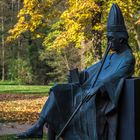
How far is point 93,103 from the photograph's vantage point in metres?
6.32

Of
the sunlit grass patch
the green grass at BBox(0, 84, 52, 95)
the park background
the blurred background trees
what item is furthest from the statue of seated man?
the green grass at BBox(0, 84, 52, 95)

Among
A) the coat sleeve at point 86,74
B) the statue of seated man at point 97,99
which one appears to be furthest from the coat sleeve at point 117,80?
the coat sleeve at point 86,74

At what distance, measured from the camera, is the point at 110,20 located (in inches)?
260

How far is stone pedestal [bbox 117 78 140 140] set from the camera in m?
6.09

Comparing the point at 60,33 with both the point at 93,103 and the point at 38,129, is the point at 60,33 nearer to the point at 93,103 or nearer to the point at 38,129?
the point at 38,129

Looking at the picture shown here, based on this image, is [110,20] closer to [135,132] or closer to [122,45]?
[122,45]

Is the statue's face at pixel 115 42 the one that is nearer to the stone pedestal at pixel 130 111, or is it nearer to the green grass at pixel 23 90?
the stone pedestal at pixel 130 111

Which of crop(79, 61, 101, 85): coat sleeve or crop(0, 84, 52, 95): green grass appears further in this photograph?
crop(0, 84, 52, 95): green grass

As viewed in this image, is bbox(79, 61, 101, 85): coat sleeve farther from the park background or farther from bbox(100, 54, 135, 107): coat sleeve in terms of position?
the park background

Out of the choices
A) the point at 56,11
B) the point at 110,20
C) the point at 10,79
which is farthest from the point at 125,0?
the point at 10,79

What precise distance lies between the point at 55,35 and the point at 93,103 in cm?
1821

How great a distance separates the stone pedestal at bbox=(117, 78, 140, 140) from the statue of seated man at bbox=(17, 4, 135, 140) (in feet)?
0.28

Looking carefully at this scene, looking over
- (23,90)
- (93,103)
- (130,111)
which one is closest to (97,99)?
(93,103)

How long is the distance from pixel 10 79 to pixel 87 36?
72.8ft
